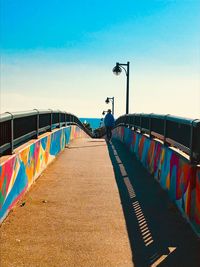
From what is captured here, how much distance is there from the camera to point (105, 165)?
11242 mm

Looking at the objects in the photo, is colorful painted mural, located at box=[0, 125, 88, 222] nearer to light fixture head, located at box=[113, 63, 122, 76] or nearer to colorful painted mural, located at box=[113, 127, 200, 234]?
colorful painted mural, located at box=[113, 127, 200, 234]

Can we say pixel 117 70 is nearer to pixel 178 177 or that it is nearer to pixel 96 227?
pixel 178 177

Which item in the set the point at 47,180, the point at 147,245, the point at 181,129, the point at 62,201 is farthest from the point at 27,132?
the point at 147,245

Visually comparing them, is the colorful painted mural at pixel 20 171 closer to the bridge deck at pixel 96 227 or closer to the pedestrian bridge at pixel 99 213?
the pedestrian bridge at pixel 99 213

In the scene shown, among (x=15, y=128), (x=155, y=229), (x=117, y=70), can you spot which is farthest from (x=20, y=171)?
(x=117, y=70)

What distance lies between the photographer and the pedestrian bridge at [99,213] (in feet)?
15.2

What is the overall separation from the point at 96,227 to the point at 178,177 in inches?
64.5

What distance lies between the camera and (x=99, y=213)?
6.32 metres

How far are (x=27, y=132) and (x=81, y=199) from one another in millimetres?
2015

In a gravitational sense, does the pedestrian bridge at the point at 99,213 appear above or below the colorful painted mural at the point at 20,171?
below

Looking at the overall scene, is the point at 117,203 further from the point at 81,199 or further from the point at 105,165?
the point at 105,165

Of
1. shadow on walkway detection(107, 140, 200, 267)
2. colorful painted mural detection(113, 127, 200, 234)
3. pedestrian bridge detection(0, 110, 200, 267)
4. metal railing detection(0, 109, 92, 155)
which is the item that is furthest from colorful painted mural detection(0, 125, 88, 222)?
colorful painted mural detection(113, 127, 200, 234)

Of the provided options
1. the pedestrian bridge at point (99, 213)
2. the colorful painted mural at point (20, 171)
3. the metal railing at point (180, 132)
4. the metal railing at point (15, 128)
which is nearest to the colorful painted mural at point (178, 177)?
the pedestrian bridge at point (99, 213)

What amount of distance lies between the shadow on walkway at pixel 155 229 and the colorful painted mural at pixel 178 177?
0.55 ft
